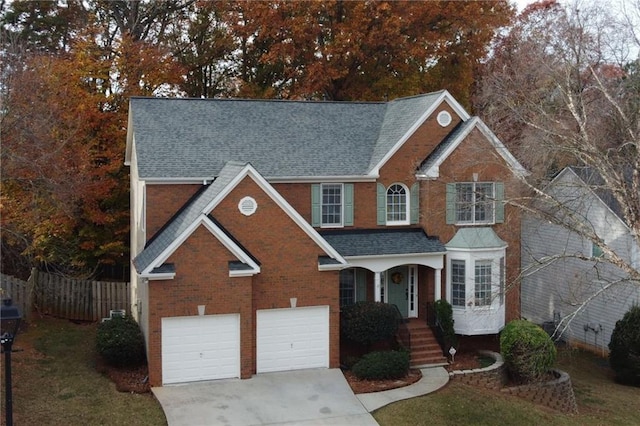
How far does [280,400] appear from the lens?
18.3m

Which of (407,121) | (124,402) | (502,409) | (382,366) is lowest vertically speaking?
(502,409)

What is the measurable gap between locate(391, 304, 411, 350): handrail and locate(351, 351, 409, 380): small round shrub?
1.72m

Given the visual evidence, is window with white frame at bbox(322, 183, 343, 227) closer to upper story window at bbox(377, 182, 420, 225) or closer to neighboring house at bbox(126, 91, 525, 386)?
neighboring house at bbox(126, 91, 525, 386)

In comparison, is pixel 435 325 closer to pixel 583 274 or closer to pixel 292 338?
pixel 292 338

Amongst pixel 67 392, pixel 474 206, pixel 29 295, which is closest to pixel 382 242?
pixel 474 206

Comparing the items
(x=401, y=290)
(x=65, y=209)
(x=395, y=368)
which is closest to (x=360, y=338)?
(x=395, y=368)

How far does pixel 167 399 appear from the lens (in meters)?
18.0

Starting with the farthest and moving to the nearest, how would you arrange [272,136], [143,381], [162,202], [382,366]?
[272,136]
[162,202]
[382,366]
[143,381]

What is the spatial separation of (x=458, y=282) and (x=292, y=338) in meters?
6.66

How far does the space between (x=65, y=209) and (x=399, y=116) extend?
1227cm

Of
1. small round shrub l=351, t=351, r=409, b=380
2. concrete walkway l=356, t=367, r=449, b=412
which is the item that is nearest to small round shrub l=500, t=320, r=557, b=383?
concrete walkway l=356, t=367, r=449, b=412

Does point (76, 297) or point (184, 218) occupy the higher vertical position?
point (184, 218)

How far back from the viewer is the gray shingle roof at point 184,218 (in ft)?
63.7

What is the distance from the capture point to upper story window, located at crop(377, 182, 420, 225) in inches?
958
